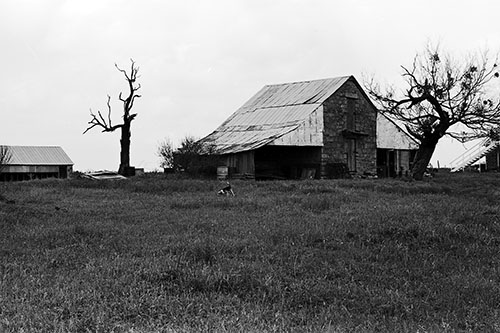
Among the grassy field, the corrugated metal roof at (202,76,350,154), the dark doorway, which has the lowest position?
the grassy field

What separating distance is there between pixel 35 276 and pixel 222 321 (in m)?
3.33

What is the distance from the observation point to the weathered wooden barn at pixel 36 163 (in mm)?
45469

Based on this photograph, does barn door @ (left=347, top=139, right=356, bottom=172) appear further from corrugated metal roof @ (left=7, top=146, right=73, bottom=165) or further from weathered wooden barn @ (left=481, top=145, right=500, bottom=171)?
corrugated metal roof @ (left=7, top=146, right=73, bottom=165)

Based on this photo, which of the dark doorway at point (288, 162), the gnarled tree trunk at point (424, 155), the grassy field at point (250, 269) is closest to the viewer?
the grassy field at point (250, 269)

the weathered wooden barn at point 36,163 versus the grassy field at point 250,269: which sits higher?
the weathered wooden barn at point 36,163

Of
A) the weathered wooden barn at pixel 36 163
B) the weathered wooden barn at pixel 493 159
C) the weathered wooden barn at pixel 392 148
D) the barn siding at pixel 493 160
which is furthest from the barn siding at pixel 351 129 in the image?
the weathered wooden barn at pixel 36 163

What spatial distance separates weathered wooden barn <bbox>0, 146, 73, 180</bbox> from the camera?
149 ft

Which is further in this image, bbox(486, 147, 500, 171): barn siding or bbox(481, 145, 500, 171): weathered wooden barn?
bbox(486, 147, 500, 171): barn siding

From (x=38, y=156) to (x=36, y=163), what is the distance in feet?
3.02

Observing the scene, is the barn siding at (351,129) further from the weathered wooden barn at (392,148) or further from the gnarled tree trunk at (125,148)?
the gnarled tree trunk at (125,148)

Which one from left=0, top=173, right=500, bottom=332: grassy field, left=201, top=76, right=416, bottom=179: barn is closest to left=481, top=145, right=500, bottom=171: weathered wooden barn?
left=201, top=76, right=416, bottom=179: barn

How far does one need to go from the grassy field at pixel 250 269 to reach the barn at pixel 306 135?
18500 mm

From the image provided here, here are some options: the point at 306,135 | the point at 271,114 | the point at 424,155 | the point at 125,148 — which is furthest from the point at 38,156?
the point at 424,155

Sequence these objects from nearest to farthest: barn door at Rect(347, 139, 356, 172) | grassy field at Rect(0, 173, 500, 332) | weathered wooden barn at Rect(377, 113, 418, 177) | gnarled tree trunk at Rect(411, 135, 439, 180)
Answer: grassy field at Rect(0, 173, 500, 332)
gnarled tree trunk at Rect(411, 135, 439, 180)
barn door at Rect(347, 139, 356, 172)
weathered wooden barn at Rect(377, 113, 418, 177)
